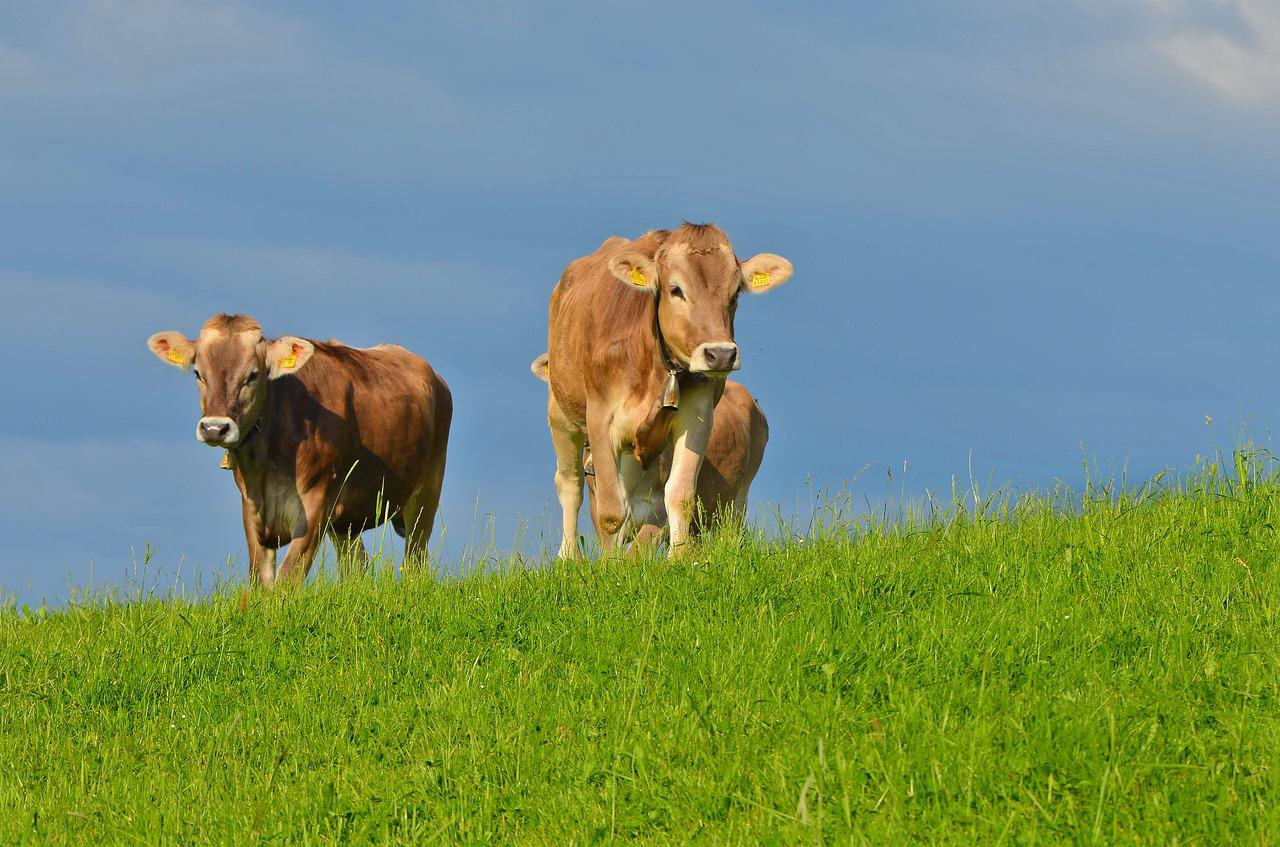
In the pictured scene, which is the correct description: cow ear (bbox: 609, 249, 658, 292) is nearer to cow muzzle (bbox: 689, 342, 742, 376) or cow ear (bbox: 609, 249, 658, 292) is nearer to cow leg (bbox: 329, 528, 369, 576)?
cow muzzle (bbox: 689, 342, 742, 376)

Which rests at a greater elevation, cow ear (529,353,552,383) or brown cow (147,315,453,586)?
cow ear (529,353,552,383)

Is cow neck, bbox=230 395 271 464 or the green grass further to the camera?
cow neck, bbox=230 395 271 464

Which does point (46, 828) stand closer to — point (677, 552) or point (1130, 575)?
point (677, 552)

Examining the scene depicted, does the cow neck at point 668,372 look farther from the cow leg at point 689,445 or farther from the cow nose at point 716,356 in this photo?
the cow nose at point 716,356

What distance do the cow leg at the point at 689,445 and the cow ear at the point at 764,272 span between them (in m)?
0.91

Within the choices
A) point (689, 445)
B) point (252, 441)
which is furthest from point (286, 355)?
point (689, 445)

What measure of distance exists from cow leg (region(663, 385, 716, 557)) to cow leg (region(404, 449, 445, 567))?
6349 millimetres

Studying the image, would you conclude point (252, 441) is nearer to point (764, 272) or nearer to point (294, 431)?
point (294, 431)

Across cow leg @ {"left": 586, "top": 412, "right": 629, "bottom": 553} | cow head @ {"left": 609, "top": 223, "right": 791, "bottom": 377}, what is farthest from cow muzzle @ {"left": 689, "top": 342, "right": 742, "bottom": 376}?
cow leg @ {"left": 586, "top": 412, "right": 629, "bottom": 553}

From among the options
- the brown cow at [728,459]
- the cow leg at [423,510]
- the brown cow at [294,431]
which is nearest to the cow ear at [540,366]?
the brown cow at [728,459]

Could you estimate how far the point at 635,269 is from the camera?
10.8 m

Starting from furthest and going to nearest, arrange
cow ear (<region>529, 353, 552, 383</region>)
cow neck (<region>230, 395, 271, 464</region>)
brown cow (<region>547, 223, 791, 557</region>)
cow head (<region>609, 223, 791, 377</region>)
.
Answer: cow ear (<region>529, 353, 552, 383</region>) → cow neck (<region>230, 395, 271, 464</region>) → brown cow (<region>547, 223, 791, 557</region>) → cow head (<region>609, 223, 791, 377</region>)

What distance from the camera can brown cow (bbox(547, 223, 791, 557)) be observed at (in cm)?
1036

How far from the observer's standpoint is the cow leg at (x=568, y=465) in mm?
12867
